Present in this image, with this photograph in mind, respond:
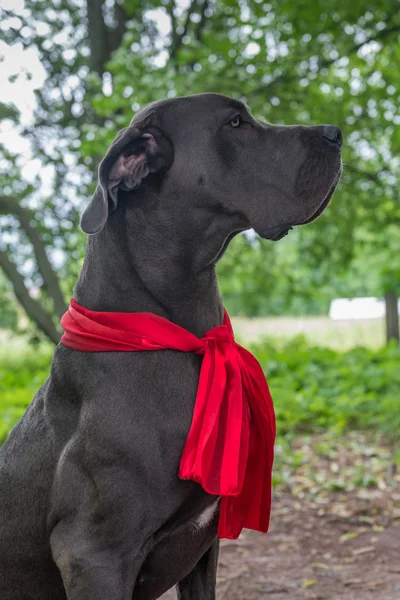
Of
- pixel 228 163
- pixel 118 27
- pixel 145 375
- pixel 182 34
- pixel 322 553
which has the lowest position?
pixel 322 553

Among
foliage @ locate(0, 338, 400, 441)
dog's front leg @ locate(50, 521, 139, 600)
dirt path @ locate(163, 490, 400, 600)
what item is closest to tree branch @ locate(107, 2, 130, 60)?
foliage @ locate(0, 338, 400, 441)

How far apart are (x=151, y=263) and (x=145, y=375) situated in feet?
1.37

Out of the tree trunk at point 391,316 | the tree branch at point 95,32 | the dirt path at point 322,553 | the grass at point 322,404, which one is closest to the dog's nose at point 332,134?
the dirt path at point 322,553

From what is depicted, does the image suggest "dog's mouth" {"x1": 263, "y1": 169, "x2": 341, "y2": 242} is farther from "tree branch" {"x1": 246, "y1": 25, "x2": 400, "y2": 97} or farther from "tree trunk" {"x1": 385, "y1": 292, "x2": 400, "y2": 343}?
"tree trunk" {"x1": 385, "y1": 292, "x2": 400, "y2": 343}

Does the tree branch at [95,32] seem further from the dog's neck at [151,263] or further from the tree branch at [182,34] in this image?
the dog's neck at [151,263]

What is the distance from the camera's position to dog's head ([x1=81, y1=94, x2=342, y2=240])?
2.57 meters

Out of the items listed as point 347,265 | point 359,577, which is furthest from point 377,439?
point 347,265

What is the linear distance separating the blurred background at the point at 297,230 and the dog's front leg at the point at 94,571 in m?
1.88

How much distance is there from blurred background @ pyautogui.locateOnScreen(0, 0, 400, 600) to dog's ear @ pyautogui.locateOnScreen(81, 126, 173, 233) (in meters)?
2.58

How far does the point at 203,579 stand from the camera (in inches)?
110

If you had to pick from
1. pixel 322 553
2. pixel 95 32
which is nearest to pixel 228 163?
pixel 322 553

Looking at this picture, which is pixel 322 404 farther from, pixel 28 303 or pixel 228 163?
pixel 228 163

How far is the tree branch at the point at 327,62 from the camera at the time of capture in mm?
7000

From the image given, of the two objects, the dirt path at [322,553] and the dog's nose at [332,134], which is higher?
the dog's nose at [332,134]
